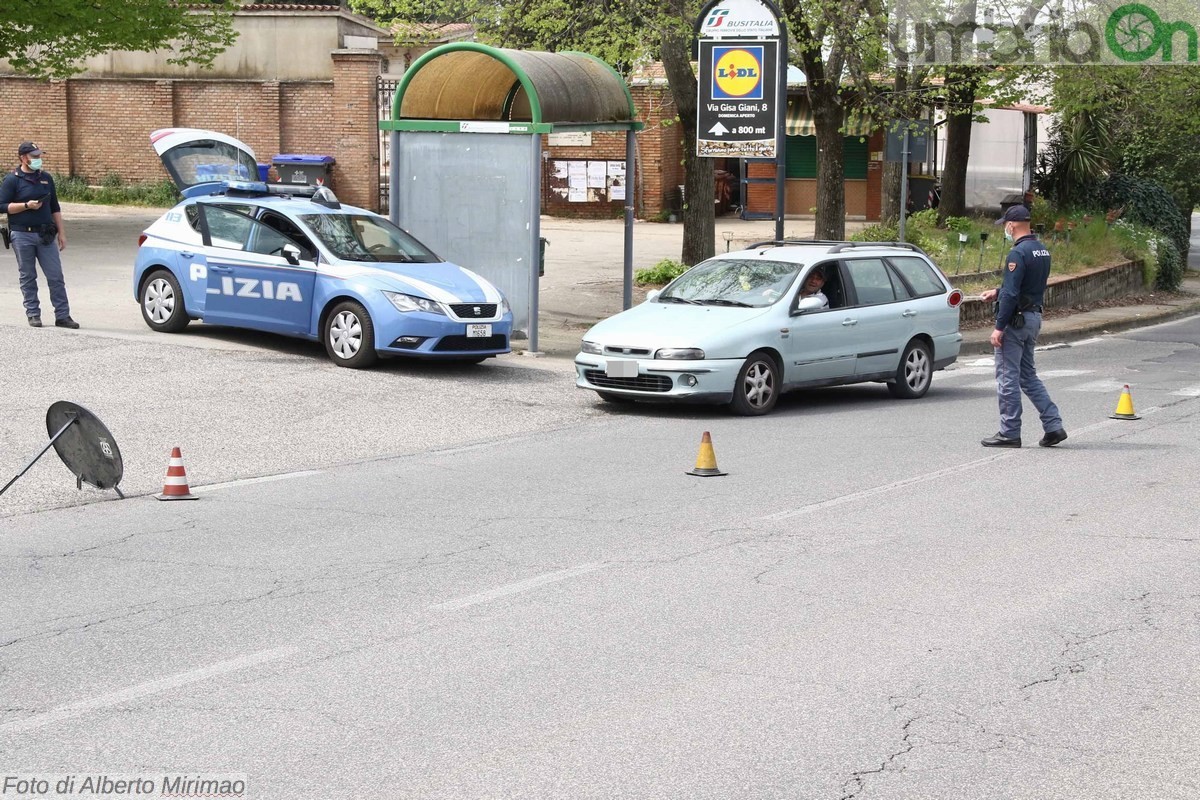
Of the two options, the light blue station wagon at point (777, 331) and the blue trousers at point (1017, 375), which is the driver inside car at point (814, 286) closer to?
the light blue station wagon at point (777, 331)

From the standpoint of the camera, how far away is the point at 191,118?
3819 centimetres

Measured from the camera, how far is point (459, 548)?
848 cm

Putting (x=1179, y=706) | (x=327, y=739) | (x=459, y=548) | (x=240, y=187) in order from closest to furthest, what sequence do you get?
(x=327, y=739), (x=1179, y=706), (x=459, y=548), (x=240, y=187)

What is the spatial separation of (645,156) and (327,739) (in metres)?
35.4

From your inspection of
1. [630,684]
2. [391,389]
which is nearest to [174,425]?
[391,389]

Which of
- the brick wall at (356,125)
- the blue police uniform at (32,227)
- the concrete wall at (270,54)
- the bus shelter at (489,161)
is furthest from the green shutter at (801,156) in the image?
the blue police uniform at (32,227)

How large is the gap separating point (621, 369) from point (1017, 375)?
357 centimetres

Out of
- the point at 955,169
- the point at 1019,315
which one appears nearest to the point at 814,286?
the point at 1019,315

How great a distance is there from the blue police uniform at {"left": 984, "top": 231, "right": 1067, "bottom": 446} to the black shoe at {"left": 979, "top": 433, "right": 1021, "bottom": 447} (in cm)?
11

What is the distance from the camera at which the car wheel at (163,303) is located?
55.9 feet

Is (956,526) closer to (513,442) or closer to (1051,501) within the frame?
(1051,501)

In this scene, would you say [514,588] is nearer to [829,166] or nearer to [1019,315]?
[1019,315]

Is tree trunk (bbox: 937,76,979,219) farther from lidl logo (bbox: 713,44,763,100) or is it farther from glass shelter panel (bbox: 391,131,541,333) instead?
glass shelter panel (bbox: 391,131,541,333)

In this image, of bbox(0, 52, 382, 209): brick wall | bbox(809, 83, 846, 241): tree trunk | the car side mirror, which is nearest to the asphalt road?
the car side mirror
